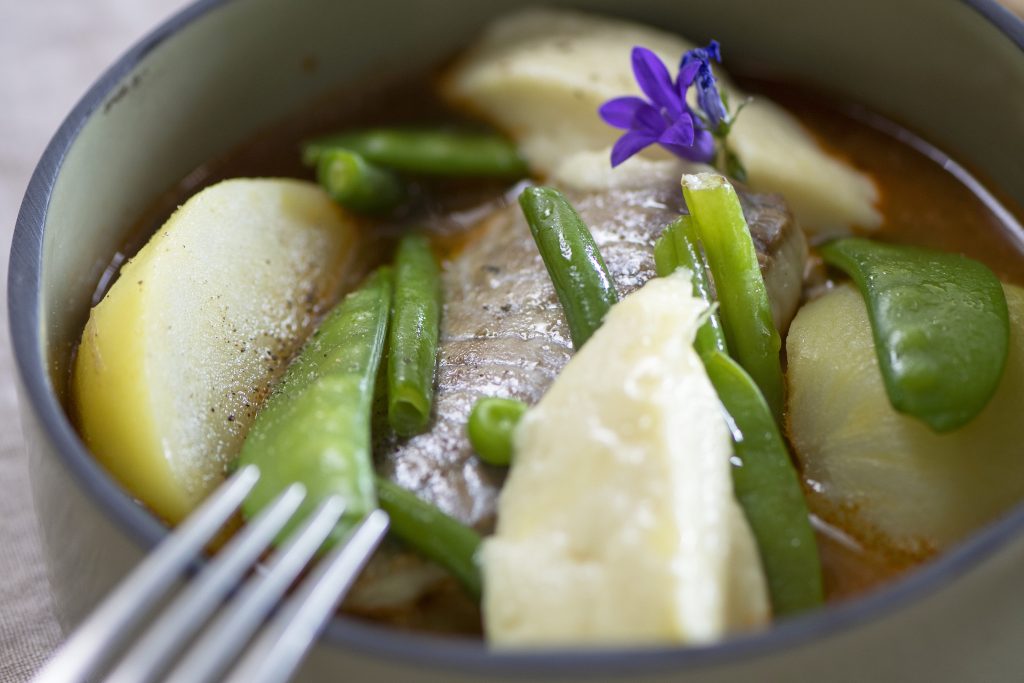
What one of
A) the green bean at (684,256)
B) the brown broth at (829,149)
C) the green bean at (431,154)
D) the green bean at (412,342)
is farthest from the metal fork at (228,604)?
the green bean at (431,154)

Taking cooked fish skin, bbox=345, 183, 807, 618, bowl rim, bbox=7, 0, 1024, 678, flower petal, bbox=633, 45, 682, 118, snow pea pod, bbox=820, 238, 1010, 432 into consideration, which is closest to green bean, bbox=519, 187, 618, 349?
cooked fish skin, bbox=345, 183, 807, 618

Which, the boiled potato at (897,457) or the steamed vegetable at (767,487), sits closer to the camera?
the steamed vegetable at (767,487)

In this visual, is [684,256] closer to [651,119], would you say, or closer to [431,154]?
[651,119]

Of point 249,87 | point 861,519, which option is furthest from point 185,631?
point 249,87

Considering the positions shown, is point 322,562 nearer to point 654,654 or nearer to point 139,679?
point 139,679

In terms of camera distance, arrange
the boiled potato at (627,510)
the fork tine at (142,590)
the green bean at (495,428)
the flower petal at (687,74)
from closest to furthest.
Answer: the fork tine at (142,590), the boiled potato at (627,510), the green bean at (495,428), the flower petal at (687,74)

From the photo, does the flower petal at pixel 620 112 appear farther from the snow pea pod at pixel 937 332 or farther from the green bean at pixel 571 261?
the snow pea pod at pixel 937 332
